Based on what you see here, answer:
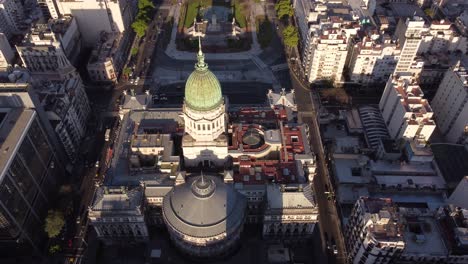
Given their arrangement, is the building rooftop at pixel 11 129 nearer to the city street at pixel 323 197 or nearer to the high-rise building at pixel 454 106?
the city street at pixel 323 197

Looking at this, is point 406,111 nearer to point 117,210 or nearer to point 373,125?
point 373,125

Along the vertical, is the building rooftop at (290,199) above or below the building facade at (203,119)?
below

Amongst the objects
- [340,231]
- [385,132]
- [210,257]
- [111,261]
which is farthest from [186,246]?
[385,132]

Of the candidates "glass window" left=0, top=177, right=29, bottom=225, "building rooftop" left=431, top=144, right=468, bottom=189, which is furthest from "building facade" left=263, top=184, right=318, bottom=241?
"glass window" left=0, top=177, right=29, bottom=225

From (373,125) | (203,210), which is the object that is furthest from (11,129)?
(373,125)

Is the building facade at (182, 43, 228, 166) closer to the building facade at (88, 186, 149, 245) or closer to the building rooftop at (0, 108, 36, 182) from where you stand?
the building facade at (88, 186, 149, 245)

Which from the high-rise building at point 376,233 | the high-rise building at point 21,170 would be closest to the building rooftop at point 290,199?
the high-rise building at point 376,233

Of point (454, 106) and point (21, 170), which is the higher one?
point (21, 170)
